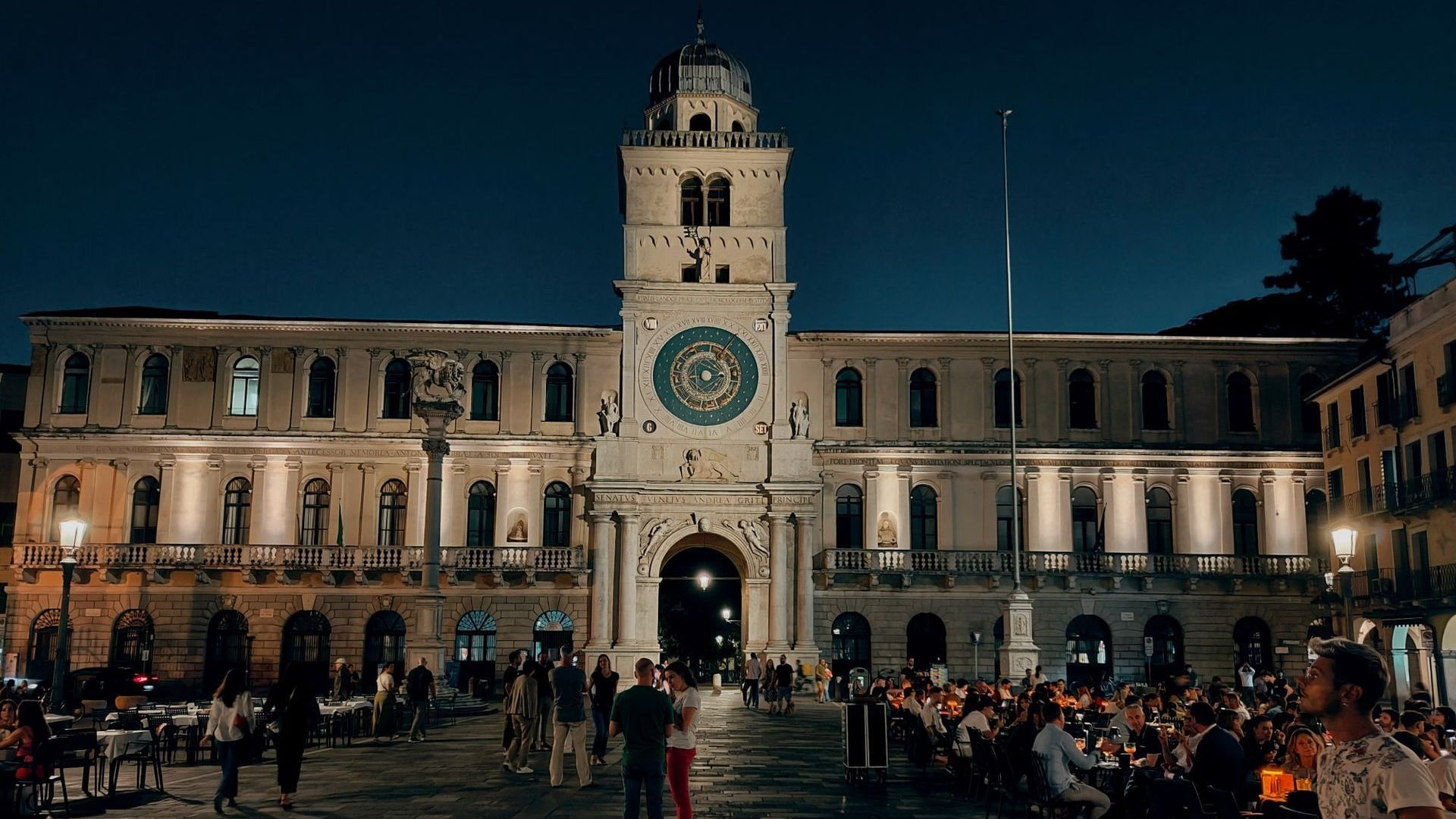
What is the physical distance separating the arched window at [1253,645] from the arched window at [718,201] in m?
22.8

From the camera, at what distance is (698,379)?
45531 millimetres

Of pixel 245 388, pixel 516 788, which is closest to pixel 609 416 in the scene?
pixel 245 388

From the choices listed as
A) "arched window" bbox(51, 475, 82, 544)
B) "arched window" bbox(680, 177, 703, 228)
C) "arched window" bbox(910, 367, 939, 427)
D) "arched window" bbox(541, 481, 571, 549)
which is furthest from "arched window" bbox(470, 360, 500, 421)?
"arched window" bbox(910, 367, 939, 427)

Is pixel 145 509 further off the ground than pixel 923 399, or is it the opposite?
pixel 923 399

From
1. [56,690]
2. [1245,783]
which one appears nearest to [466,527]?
[56,690]

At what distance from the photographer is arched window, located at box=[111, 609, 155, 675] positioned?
45.7 metres

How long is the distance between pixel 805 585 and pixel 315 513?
17631 millimetres

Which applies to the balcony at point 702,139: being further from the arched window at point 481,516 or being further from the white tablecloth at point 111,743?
the white tablecloth at point 111,743

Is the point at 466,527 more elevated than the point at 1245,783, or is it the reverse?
the point at 466,527

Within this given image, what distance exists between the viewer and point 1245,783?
1361cm

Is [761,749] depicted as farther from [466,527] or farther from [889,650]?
[466,527]

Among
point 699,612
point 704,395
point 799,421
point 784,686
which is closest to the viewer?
point 784,686

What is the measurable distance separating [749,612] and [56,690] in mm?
22997

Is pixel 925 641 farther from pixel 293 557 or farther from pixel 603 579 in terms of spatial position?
pixel 293 557
